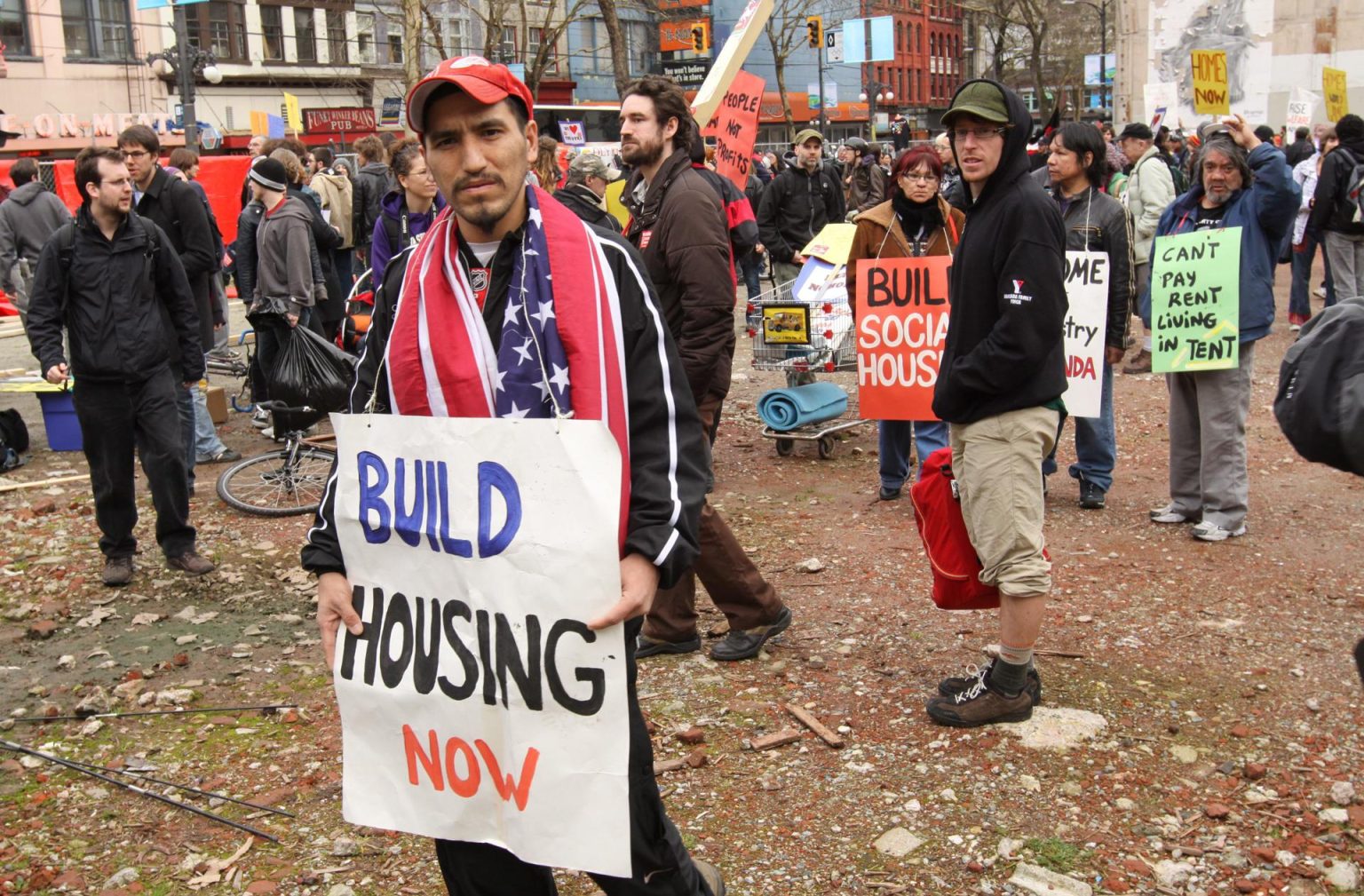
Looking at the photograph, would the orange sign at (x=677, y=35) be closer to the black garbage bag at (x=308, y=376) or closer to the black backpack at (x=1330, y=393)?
the black garbage bag at (x=308, y=376)

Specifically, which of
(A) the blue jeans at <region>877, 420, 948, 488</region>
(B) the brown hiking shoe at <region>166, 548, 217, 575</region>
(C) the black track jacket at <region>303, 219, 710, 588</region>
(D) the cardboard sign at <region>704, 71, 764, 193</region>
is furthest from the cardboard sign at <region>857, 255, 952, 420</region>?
(C) the black track jacket at <region>303, 219, 710, 588</region>

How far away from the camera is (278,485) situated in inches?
341

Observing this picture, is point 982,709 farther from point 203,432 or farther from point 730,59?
point 203,432

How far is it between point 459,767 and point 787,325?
6.73 meters

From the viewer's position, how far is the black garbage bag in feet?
26.1

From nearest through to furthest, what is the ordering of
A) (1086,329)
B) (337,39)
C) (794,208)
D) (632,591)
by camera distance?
(632,591), (1086,329), (794,208), (337,39)

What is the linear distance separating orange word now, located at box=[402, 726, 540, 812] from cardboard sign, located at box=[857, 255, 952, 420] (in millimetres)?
5372

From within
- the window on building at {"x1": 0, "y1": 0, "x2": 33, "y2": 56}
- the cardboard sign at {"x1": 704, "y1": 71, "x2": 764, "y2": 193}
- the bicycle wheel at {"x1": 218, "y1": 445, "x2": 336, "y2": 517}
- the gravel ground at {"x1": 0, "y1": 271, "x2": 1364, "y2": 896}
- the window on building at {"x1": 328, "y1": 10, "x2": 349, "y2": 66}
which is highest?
the window on building at {"x1": 328, "y1": 10, "x2": 349, "y2": 66}

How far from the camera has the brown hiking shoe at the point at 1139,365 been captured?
1231cm

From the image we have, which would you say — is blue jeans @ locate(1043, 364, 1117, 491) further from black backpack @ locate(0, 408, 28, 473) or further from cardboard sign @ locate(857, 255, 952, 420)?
black backpack @ locate(0, 408, 28, 473)

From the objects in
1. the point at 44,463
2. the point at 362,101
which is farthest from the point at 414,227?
the point at 362,101

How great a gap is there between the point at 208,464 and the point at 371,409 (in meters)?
7.76

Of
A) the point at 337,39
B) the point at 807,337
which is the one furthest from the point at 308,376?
the point at 337,39

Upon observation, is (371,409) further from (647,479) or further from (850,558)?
(850,558)
